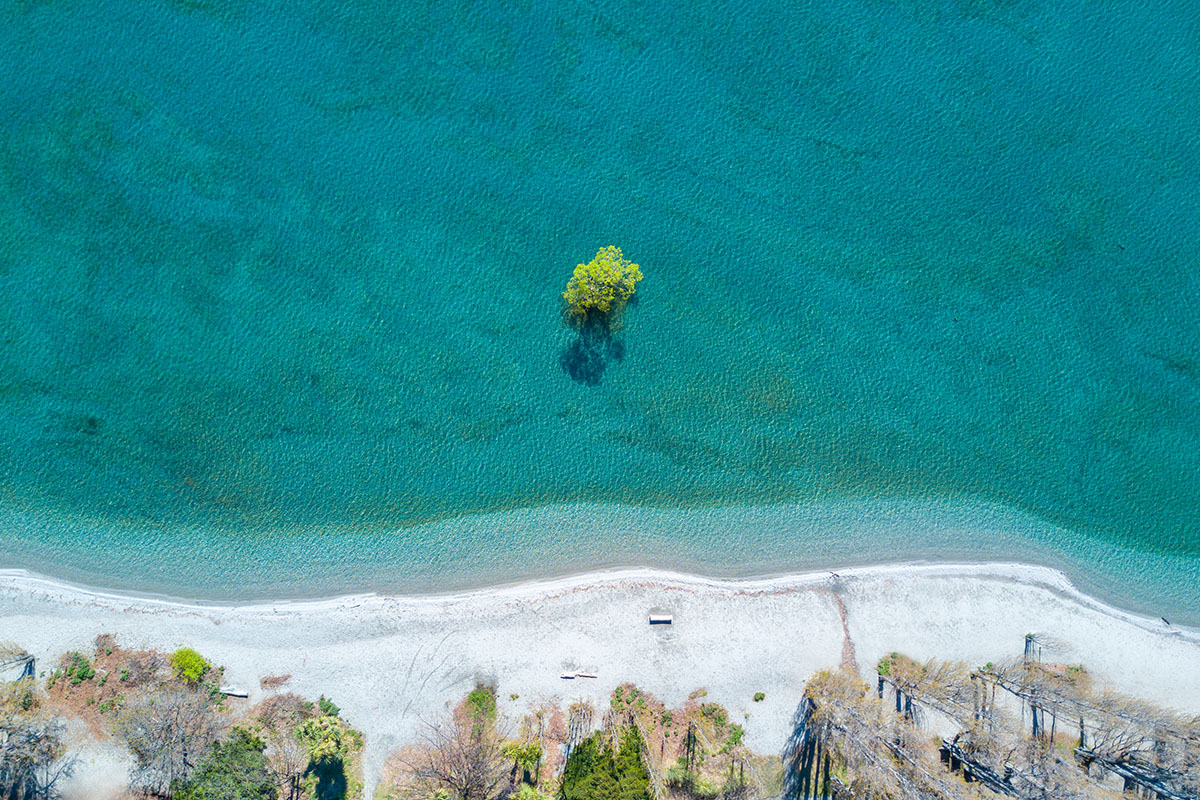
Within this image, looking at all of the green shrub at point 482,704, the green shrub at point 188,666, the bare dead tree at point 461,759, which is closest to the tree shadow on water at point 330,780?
the bare dead tree at point 461,759

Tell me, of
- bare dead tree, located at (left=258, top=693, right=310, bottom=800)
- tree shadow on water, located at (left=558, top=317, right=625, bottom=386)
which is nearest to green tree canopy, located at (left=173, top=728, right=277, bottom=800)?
bare dead tree, located at (left=258, top=693, right=310, bottom=800)

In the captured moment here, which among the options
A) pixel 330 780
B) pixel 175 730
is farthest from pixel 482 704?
pixel 175 730

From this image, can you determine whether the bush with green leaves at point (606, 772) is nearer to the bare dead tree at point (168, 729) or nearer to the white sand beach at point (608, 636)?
the white sand beach at point (608, 636)

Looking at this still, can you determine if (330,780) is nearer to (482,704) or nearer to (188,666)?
(482,704)

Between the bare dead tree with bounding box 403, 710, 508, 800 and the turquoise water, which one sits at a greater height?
the turquoise water

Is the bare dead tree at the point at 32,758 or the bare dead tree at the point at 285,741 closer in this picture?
the bare dead tree at the point at 32,758

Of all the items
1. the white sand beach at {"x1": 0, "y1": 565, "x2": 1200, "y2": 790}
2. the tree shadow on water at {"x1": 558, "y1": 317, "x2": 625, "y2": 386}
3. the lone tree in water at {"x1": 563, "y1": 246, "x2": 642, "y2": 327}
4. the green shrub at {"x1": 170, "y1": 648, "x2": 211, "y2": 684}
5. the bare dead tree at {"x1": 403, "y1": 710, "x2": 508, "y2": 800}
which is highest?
the lone tree in water at {"x1": 563, "y1": 246, "x2": 642, "y2": 327}

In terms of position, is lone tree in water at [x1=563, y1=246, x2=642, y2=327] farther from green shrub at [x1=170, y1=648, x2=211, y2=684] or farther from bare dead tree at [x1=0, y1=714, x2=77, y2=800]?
bare dead tree at [x1=0, y1=714, x2=77, y2=800]
